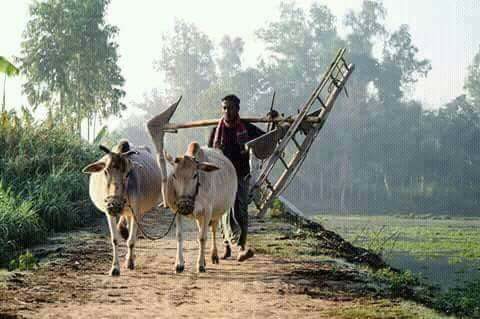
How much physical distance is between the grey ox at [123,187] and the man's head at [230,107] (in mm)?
1307

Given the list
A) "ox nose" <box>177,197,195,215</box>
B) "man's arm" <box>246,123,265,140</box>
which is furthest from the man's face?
"ox nose" <box>177,197,195,215</box>

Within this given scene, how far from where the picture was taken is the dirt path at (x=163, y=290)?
5941 millimetres

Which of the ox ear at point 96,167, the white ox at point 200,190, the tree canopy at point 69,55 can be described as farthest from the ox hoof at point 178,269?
the tree canopy at point 69,55

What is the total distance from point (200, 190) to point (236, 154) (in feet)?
4.73

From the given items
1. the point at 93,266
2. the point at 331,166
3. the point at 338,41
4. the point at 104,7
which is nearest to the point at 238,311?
the point at 93,266

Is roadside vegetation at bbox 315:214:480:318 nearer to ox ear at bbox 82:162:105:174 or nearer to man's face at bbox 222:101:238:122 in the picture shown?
man's face at bbox 222:101:238:122

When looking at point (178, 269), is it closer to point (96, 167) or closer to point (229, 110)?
point (96, 167)

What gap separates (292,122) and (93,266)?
412 cm

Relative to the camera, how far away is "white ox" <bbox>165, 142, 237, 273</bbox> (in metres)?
7.80

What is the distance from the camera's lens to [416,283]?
28.9 ft

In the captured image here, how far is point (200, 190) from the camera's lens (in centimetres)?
810

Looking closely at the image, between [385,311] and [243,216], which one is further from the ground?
[243,216]

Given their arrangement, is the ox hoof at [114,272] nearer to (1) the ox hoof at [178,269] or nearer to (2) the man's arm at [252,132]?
(1) the ox hoof at [178,269]

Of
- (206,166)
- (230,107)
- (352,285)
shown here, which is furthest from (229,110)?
(352,285)
